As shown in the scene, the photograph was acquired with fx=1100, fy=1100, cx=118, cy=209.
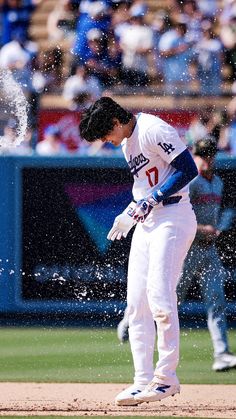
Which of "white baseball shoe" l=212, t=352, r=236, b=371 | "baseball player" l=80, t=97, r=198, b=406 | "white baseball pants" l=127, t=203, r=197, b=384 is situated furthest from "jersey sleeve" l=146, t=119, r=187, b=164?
"white baseball shoe" l=212, t=352, r=236, b=371

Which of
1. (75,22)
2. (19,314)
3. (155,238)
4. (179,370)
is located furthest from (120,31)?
(155,238)

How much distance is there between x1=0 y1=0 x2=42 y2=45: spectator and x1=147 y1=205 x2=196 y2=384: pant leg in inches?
296

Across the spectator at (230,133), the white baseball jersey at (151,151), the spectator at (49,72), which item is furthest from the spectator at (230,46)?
the white baseball jersey at (151,151)

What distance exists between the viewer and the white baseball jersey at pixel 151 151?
612 cm

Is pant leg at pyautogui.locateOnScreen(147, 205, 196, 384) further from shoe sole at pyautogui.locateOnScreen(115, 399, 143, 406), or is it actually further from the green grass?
the green grass

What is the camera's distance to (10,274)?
10781 mm

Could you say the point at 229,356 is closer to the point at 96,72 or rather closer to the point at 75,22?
the point at 96,72

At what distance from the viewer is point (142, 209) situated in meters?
6.11

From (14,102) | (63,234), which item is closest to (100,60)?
(14,102)

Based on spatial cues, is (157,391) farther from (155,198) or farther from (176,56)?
(176,56)

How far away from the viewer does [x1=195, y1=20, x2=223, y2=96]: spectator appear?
491 inches

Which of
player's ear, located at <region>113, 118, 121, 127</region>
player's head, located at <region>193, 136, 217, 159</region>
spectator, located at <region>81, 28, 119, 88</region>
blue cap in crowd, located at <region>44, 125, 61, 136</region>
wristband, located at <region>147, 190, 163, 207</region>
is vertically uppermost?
player's ear, located at <region>113, 118, 121, 127</region>

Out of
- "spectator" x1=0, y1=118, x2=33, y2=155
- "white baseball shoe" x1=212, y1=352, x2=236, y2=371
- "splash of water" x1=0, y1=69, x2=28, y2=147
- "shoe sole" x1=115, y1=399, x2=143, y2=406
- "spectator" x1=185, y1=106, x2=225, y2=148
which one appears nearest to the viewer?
"shoe sole" x1=115, y1=399, x2=143, y2=406

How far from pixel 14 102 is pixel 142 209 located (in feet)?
23.2
